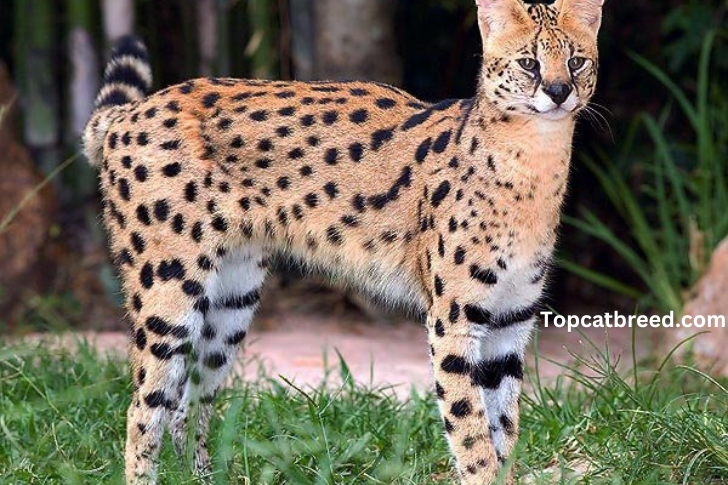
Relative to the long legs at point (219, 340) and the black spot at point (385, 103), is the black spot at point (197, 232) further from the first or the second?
the black spot at point (385, 103)

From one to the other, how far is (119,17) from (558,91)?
5.26m

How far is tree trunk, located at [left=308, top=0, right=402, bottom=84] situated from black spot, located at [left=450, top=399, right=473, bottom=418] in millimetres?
4637

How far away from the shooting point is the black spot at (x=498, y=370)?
523cm

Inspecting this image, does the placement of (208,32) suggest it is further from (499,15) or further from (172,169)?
(499,15)

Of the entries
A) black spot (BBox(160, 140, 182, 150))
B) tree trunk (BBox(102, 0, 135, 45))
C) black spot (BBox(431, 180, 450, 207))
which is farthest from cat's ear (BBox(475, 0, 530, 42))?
tree trunk (BBox(102, 0, 135, 45))

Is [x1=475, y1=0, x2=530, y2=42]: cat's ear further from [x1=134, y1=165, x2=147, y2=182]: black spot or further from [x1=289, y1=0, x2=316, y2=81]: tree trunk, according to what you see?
[x1=289, y1=0, x2=316, y2=81]: tree trunk

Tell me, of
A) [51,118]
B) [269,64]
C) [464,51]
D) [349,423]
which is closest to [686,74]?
[464,51]

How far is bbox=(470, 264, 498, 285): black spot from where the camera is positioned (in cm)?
501

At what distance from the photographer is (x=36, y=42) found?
382 inches

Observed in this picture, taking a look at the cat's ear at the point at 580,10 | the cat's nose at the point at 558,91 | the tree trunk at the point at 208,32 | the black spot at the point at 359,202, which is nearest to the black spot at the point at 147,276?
the black spot at the point at 359,202

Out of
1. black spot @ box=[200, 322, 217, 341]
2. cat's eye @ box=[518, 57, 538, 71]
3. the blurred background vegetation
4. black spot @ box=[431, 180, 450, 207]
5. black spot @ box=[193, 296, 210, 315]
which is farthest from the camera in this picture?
the blurred background vegetation

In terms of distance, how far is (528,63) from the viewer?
488 cm

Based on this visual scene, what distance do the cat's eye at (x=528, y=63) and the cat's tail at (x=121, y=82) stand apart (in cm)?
175

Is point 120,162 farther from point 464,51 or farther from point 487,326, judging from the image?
point 464,51
